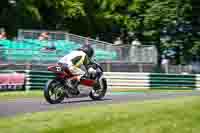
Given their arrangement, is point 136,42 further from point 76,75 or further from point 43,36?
point 76,75

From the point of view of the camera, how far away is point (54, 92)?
46.5ft

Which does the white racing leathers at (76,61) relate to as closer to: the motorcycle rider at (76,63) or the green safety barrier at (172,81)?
the motorcycle rider at (76,63)

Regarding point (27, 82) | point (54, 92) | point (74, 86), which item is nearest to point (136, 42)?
point (27, 82)

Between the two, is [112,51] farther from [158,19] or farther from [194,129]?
[194,129]

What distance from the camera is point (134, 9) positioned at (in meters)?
32.6

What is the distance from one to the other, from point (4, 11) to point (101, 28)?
691cm

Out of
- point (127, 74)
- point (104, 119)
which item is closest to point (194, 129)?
point (104, 119)

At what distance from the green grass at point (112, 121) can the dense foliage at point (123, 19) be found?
20246 mm

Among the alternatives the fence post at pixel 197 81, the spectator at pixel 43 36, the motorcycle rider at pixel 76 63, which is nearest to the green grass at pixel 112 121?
the motorcycle rider at pixel 76 63

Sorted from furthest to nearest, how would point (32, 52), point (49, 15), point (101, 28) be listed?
point (101, 28) < point (49, 15) < point (32, 52)

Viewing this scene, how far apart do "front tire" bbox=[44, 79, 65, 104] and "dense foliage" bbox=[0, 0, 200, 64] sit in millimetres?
16093

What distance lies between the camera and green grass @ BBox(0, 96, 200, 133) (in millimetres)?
8336

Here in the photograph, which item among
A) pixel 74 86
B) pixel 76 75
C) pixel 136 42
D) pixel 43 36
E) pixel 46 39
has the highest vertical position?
pixel 136 42

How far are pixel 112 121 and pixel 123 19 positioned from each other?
24348 mm
